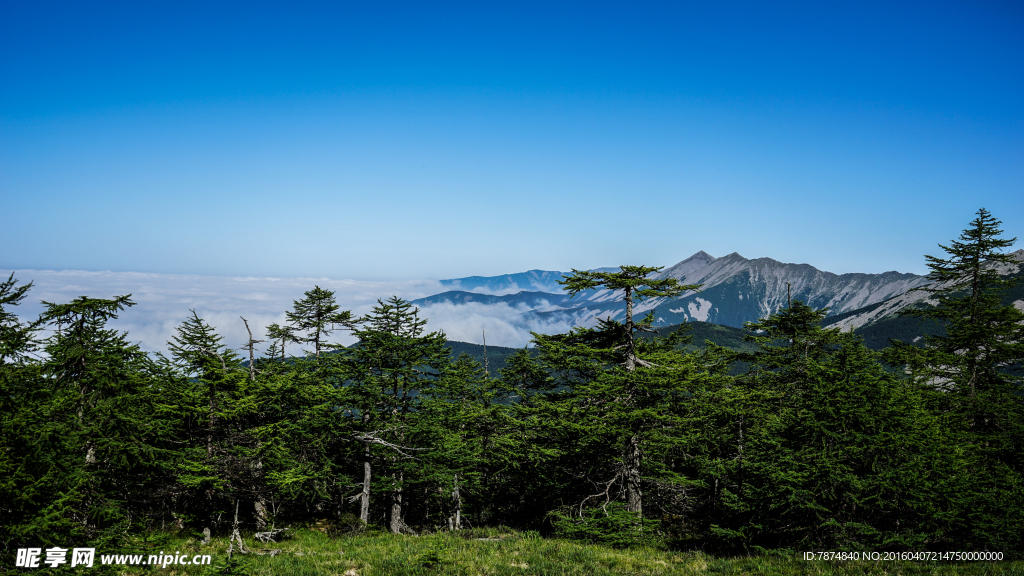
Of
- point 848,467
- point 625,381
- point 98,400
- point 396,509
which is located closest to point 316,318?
point 396,509

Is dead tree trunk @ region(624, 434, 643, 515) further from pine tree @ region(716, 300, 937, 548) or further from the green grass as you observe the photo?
pine tree @ region(716, 300, 937, 548)

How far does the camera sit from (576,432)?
2014cm

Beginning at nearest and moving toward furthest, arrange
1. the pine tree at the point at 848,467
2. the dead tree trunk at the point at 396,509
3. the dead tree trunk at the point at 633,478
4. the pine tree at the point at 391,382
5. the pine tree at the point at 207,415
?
the pine tree at the point at 848,467 → the pine tree at the point at 207,415 → the dead tree trunk at the point at 633,478 → the pine tree at the point at 391,382 → the dead tree trunk at the point at 396,509

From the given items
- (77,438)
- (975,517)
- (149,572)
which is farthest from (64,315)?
(975,517)

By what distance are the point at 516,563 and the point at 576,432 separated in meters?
6.37

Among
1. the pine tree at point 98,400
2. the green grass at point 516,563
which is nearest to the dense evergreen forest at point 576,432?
the pine tree at point 98,400

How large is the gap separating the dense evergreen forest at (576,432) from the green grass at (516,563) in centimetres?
114

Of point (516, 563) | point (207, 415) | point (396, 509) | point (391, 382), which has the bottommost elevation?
point (396, 509)

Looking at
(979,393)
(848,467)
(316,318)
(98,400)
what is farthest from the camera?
(316,318)

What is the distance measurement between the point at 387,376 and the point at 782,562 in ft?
61.3

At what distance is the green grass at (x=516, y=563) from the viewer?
13.2 meters

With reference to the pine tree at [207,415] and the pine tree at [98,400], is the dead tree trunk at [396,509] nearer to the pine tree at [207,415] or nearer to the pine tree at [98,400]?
the pine tree at [207,415]

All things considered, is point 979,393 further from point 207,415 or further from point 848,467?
point 207,415

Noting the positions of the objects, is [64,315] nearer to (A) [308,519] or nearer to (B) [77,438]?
(B) [77,438]
